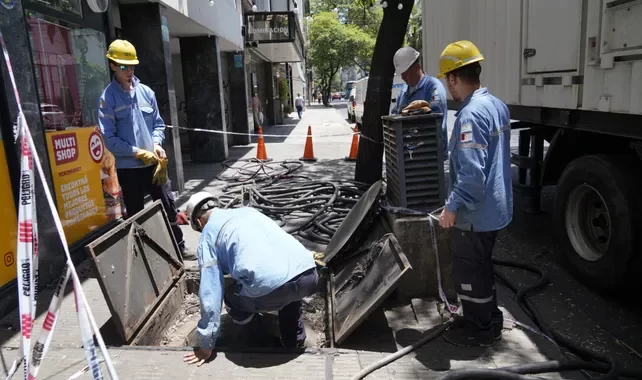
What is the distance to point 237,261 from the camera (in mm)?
2887

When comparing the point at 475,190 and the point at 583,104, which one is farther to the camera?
the point at 583,104

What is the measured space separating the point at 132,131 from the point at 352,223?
2148 millimetres

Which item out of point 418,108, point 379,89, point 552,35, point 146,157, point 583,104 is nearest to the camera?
point 583,104

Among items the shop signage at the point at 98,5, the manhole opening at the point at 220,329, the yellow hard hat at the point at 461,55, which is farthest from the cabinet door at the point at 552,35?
the shop signage at the point at 98,5

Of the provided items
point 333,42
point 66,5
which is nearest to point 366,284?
point 66,5

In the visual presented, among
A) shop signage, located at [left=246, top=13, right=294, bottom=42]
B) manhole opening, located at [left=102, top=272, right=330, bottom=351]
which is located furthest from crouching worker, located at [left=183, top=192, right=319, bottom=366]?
shop signage, located at [left=246, top=13, right=294, bottom=42]

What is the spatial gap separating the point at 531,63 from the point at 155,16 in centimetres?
525

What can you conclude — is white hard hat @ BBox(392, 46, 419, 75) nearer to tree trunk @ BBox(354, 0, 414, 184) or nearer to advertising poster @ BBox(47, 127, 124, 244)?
tree trunk @ BBox(354, 0, 414, 184)

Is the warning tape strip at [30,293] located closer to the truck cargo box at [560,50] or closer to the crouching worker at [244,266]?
the crouching worker at [244,266]

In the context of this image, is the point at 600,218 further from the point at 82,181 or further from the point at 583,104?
the point at 82,181

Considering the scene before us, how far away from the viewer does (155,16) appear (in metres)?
6.96

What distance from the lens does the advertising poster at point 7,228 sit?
142 inches

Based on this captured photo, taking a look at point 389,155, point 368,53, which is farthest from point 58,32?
point 368,53

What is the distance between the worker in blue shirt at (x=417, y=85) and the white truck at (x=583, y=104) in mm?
868
